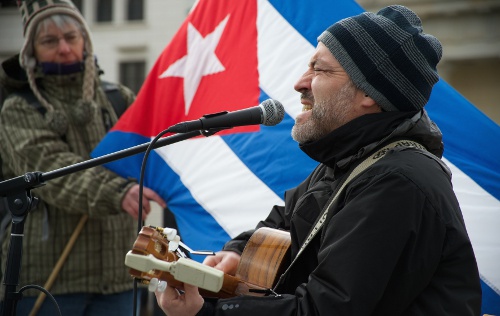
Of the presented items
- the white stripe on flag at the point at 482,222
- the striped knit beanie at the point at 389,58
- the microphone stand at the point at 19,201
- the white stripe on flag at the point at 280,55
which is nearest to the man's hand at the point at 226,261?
the microphone stand at the point at 19,201

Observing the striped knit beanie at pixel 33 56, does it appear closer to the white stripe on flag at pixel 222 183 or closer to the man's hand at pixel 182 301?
the white stripe on flag at pixel 222 183

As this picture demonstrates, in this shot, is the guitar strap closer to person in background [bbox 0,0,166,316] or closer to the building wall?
person in background [bbox 0,0,166,316]

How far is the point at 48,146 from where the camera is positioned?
3756 millimetres

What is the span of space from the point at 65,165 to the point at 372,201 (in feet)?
6.70

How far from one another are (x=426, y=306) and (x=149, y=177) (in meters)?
2.00

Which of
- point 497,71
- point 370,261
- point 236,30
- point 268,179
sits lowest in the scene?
point 497,71

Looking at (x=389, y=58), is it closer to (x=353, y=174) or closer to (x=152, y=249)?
(x=353, y=174)

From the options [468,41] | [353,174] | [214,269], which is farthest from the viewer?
[468,41]

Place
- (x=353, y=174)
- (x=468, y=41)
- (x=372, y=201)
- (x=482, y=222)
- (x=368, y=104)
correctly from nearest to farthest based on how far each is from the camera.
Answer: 1. (x=372, y=201)
2. (x=353, y=174)
3. (x=368, y=104)
4. (x=482, y=222)
5. (x=468, y=41)

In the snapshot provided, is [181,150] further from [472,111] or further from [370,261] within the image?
[370,261]

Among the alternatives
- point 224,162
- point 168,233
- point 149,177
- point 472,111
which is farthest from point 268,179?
point 168,233

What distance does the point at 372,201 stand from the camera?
6.65 feet

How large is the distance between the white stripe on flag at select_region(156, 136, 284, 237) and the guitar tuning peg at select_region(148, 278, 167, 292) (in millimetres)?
1555

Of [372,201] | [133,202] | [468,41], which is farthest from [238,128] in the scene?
[468,41]
